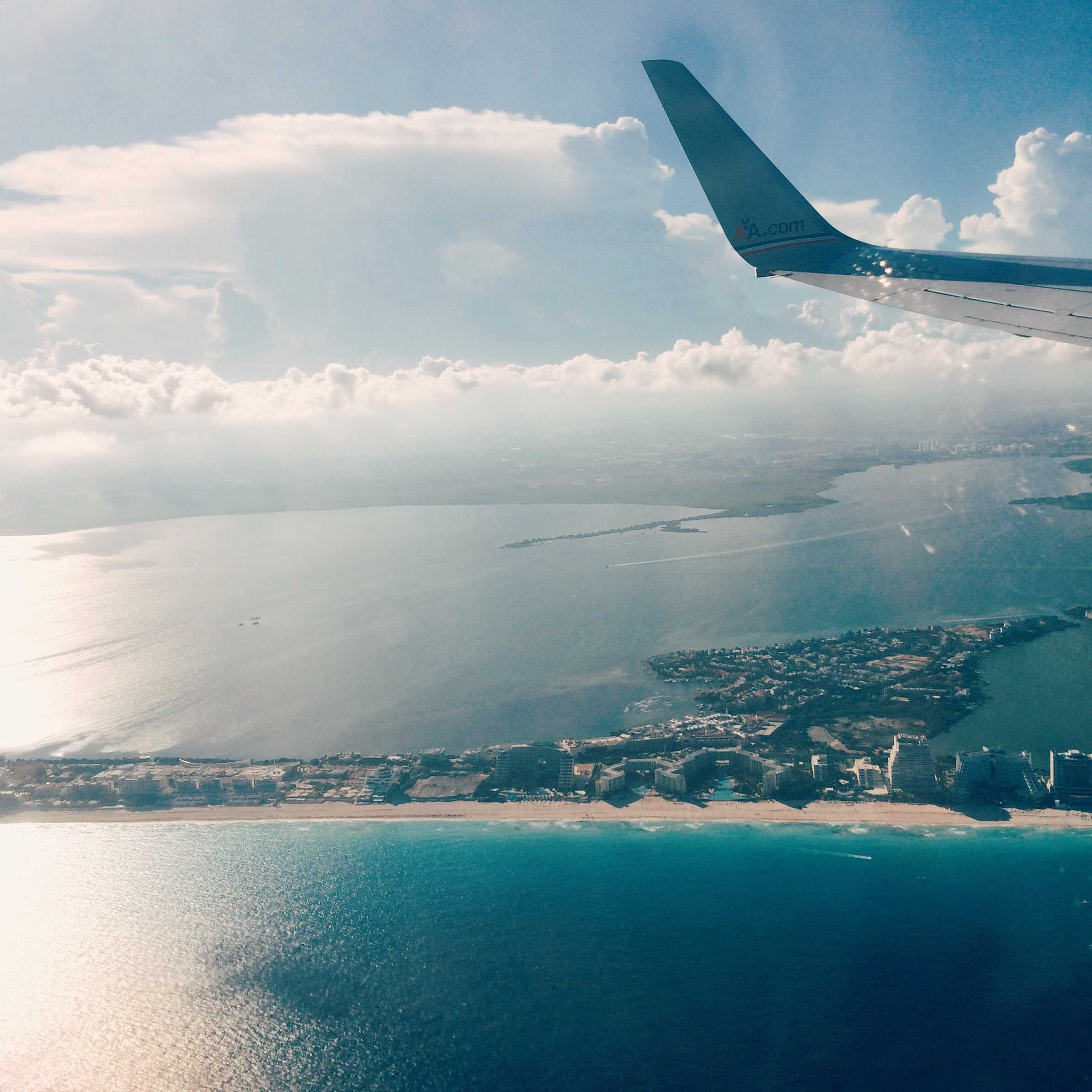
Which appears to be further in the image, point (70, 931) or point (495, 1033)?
point (70, 931)

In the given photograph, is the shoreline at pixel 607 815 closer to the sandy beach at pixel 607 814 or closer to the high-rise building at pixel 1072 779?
the sandy beach at pixel 607 814

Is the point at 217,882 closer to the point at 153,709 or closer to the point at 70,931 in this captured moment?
the point at 70,931

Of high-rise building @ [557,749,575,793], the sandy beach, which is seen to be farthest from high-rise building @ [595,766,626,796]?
high-rise building @ [557,749,575,793]

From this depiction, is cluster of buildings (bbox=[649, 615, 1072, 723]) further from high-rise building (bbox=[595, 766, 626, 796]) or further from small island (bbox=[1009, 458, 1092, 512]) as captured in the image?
small island (bbox=[1009, 458, 1092, 512])

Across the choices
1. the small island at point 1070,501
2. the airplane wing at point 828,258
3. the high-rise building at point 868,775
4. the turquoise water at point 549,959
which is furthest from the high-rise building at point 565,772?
the small island at point 1070,501

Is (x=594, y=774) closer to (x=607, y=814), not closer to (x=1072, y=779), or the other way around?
(x=607, y=814)

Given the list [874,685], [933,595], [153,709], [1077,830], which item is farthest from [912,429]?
[153,709]
